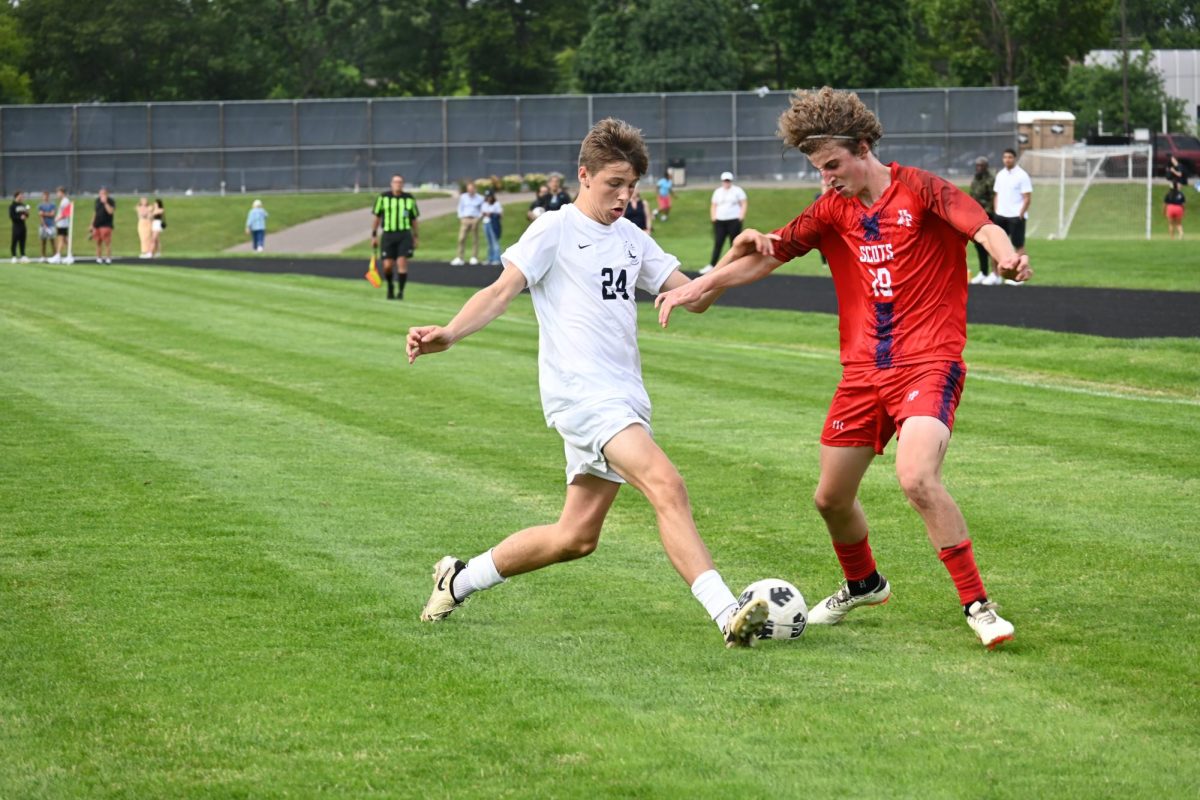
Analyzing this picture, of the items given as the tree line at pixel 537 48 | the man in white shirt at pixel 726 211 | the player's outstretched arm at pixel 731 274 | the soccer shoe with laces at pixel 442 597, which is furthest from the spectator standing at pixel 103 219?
the tree line at pixel 537 48

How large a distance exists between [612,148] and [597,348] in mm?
732

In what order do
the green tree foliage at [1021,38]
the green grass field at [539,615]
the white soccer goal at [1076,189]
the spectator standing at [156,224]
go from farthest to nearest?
the green tree foliage at [1021,38], the spectator standing at [156,224], the white soccer goal at [1076,189], the green grass field at [539,615]

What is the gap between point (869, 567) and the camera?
6543mm

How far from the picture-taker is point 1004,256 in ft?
18.8

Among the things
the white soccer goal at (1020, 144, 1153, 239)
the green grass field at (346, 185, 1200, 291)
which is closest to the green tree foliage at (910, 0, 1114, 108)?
the green grass field at (346, 185, 1200, 291)

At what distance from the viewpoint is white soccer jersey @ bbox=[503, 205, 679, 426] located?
607 cm

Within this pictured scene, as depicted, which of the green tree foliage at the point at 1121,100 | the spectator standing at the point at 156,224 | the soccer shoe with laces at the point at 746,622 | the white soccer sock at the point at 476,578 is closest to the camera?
the soccer shoe with laces at the point at 746,622

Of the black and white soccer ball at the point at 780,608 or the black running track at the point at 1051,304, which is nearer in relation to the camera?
the black and white soccer ball at the point at 780,608

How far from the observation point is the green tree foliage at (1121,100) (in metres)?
85.2

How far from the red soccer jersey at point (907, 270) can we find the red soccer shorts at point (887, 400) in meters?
0.05

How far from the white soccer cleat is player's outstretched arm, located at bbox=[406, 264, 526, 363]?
→ 6.64 ft

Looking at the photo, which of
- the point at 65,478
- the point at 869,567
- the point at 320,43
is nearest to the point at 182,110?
the point at 320,43

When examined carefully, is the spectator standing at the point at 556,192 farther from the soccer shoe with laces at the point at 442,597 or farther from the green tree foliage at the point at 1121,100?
the green tree foliage at the point at 1121,100

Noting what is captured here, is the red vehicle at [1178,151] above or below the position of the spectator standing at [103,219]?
above
